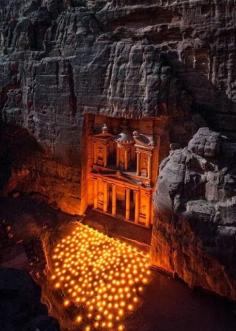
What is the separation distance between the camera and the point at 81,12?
10.8 meters

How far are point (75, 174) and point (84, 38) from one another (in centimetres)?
513

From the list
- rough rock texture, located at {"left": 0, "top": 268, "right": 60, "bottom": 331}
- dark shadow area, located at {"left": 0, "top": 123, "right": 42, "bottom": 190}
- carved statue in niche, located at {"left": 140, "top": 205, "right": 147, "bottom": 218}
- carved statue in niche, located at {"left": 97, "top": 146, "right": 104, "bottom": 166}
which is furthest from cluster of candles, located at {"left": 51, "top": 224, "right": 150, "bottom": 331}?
dark shadow area, located at {"left": 0, "top": 123, "right": 42, "bottom": 190}

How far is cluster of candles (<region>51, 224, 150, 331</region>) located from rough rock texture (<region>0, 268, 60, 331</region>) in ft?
12.3

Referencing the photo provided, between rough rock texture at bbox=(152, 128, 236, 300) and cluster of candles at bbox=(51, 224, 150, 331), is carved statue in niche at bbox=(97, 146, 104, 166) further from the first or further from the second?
rough rock texture at bbox=(152, 128, 236, 300)

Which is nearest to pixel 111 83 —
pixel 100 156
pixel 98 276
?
pixel 100 156

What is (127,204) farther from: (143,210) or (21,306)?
(21,306)

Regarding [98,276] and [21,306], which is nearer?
[21,306]

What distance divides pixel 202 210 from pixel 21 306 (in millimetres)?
5121

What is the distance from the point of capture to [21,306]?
4.45 m

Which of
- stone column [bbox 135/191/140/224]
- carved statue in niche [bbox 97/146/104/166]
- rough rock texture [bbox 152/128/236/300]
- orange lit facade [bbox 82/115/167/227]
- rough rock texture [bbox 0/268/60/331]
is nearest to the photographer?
rough rock texture [bbox 0/268/60/331]

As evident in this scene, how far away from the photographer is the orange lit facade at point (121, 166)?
10.4 meters

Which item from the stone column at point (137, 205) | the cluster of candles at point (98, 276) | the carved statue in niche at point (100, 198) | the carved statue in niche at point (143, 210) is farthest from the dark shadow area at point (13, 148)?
the carved statue in niche at point (143, 210)

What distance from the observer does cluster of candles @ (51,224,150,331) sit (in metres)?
8.15

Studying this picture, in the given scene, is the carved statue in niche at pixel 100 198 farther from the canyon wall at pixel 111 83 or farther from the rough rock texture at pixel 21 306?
→ the rough rock texture at pixel 21 306
